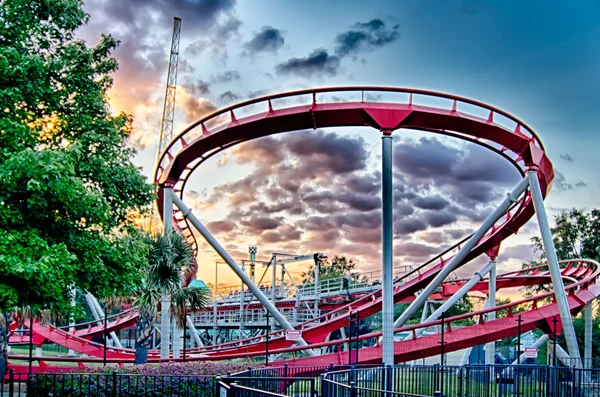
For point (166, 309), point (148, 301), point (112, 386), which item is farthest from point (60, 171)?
point (166, 309)

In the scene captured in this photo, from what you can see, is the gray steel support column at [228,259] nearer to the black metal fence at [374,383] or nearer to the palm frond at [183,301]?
the palm frond at [183,301]

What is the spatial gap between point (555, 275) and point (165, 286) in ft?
49.9

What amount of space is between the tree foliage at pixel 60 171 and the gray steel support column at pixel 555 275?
15.8 m

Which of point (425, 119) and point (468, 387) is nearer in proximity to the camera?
point (468, 387)

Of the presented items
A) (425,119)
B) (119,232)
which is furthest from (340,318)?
(119,232)

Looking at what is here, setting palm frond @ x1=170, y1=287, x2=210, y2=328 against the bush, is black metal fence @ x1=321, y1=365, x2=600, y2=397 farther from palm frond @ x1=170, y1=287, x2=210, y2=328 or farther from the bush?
palm frond @ x1=170, y1=287, x2=210, y2=328

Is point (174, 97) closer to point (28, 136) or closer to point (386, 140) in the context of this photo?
point (386, 140)

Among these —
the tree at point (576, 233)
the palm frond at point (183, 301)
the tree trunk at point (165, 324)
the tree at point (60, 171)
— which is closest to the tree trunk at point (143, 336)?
the palm frond at point (183, 301)

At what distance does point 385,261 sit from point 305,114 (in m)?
6.47

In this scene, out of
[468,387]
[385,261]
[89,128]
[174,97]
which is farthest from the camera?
[174,97]

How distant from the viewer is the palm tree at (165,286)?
77.2 ft

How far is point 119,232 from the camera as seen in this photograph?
20.0m

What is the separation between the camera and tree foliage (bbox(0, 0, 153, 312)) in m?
16.0

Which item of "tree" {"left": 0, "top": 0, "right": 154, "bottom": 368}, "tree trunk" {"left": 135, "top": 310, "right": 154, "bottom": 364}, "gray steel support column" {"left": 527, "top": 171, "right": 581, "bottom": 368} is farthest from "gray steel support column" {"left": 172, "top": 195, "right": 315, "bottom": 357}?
"gray steel support column" {"left": 527, "top": 171, "right": 581, "bottom": 368}
